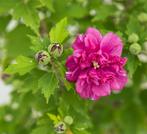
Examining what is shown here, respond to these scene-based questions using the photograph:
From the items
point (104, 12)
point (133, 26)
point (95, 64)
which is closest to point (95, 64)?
point (95, 64)

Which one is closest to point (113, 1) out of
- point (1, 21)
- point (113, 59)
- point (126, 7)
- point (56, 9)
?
point (126, 7)

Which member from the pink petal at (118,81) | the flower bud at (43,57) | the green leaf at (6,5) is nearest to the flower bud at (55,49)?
the flower bud at (43,57)

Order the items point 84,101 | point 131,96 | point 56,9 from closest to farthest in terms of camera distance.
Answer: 1. point 84,101
2. point 56,9
3. point 131,96

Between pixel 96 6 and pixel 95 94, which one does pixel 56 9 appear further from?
pixel 95 94

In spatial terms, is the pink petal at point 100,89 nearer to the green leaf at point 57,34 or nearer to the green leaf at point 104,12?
the green leaf at point 57,34

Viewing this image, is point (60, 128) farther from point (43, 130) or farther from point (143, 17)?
point (143, 17)

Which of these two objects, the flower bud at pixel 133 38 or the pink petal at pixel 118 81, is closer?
the pink petal at pixel 118 81

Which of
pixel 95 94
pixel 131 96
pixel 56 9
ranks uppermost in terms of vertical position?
pixel 56 9
